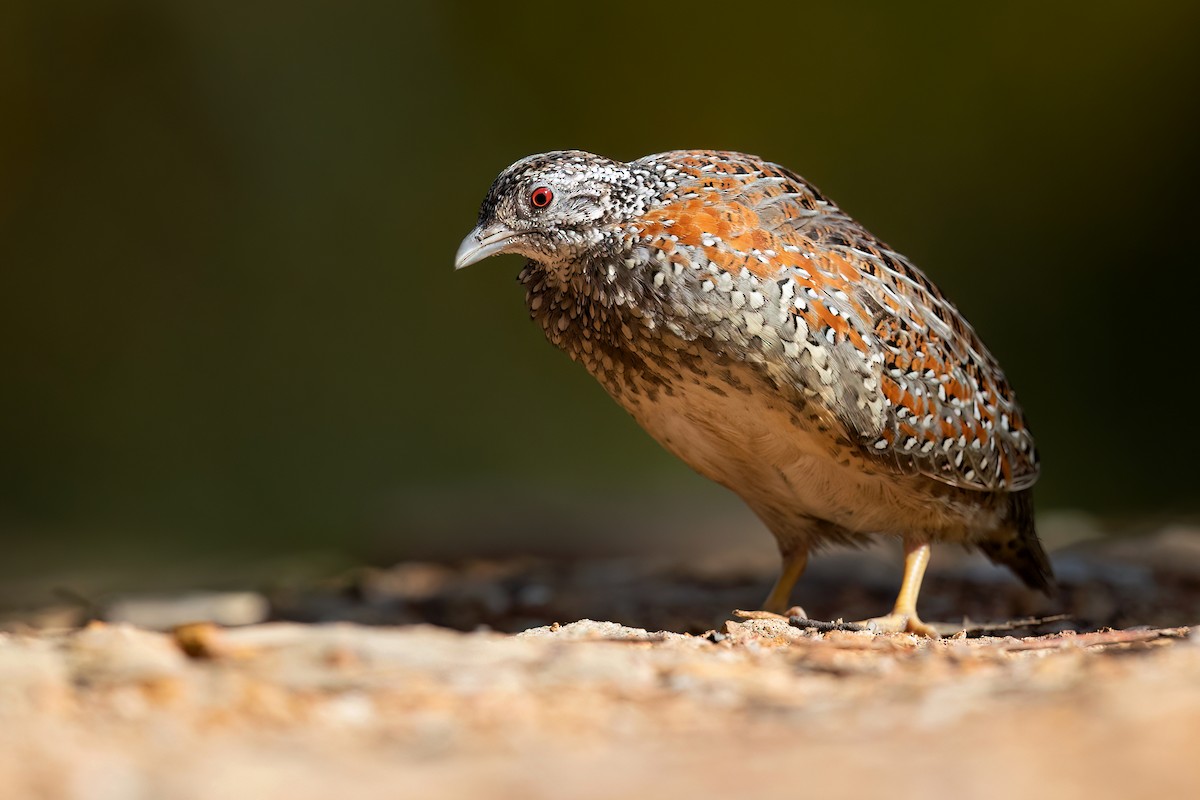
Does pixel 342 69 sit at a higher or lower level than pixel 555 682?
higher

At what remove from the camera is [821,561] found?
7172mm

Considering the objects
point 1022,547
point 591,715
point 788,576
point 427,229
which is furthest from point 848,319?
point 427,229

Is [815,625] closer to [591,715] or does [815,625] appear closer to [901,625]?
[901,625]

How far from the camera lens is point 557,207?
435 centimetres

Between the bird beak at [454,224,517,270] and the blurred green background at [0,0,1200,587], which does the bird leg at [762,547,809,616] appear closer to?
the bird beak at [454,224,517,270]

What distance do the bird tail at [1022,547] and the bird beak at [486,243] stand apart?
224 centimetres

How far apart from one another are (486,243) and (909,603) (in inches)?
80.1

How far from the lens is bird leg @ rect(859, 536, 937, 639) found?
459 cm

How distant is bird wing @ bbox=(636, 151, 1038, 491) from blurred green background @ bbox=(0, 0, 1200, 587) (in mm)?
5767

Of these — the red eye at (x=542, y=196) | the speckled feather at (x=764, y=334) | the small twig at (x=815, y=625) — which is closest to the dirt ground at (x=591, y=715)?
the small twig at (x=815, y=625)

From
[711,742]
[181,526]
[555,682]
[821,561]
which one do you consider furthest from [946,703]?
[181,526]

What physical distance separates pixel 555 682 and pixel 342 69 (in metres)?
9.50

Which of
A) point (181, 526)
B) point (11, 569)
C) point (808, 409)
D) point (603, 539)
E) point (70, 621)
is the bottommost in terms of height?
point (808, 409)

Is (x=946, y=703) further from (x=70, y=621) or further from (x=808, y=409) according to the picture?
(x=70, y=621)
